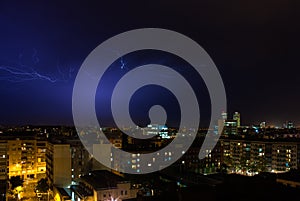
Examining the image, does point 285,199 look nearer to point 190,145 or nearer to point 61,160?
point 61,160

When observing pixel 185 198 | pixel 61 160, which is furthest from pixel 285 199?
pixel 61 160

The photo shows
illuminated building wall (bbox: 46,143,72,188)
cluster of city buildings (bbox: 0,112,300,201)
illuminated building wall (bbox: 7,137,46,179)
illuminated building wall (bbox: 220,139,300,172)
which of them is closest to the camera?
cluster of city buildings (bbox: 0,112,300,201)

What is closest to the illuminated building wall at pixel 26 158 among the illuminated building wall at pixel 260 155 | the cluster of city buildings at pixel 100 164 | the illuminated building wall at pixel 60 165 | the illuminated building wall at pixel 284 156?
the cluster of city buildings at pixel 100 164

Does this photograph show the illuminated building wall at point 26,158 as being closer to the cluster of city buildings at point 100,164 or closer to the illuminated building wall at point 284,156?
the cluster of city buildings at point 100,164

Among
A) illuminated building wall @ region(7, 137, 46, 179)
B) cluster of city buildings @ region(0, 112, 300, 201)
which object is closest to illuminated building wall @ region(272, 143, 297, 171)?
cluster of city buildings @ region(0, 112, 300, 201)

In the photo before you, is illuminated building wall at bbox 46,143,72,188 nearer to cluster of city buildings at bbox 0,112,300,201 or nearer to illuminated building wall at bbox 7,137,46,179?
cluster of city buildings at bbox 0,112,300,201

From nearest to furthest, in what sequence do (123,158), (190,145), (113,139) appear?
(123,158) → (190,145) → (113,139)

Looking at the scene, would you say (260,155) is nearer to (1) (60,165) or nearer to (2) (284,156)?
(2) (284,156)

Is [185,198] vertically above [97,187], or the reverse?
[185,198]

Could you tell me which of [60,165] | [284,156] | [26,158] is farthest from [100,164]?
[284,156]

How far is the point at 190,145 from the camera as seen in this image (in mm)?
20922

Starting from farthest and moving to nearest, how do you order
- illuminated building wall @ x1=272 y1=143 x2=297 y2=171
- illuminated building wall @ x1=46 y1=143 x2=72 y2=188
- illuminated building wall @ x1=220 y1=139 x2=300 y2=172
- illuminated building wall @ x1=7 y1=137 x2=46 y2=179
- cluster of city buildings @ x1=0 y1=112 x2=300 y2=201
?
illuminated building wall @ x1=220 y1=139 x2=300 y2=172 < illuminated building wall @ x1=272 y1=143 x2=297 y2=171 < illuminated building wall @ x1=7 y1=137 x2=46 y2=179 < illuminated building wall @ x1=46 y1=143 x2=72 y2=188 < cluster of city buildings @ x1=0 y1=112 x2=300 y2=201

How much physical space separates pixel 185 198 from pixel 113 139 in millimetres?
18198

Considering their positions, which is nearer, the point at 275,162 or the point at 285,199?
the point at 285,199
